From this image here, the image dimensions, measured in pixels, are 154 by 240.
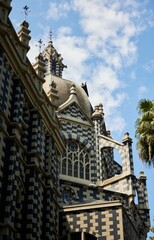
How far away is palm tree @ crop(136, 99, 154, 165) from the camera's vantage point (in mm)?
18578

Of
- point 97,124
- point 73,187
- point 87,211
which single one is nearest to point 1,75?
point 87,211

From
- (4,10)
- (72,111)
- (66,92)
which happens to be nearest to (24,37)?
(4,10)

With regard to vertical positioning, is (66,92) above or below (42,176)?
above

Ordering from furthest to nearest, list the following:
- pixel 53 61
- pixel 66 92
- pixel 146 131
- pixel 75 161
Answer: pixel 53 61, pixel 66 92, pixel 75 161, pixel 146 131

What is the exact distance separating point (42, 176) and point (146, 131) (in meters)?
5.82

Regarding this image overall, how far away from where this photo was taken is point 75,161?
117 feet

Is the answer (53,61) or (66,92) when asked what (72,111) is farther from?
(53,61)

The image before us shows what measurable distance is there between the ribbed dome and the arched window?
420cm

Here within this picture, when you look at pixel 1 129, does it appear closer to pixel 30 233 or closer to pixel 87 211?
pixel 30 233

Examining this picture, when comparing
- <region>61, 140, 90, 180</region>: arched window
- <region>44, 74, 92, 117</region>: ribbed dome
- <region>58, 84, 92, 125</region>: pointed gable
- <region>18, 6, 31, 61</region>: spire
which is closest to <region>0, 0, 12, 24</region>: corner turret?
<region>18, 6, 31, 61</region>: spire

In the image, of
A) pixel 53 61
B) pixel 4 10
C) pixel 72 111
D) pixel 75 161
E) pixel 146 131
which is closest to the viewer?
pixel 146 131

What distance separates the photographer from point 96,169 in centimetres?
3578

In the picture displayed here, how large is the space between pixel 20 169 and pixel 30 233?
2.57m

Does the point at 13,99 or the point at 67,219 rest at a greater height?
the point at 13,99
